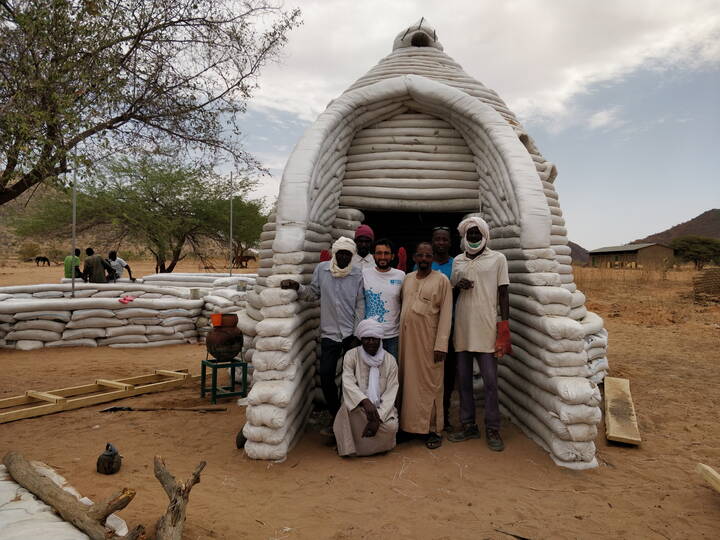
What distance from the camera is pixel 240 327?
217 inches

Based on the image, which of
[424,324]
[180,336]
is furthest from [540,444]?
[180,336]

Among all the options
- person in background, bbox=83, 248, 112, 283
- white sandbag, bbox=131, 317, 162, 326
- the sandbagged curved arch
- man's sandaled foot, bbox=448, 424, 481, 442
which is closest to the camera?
man's sandaled foot, bbox=448, 424, 481, 442

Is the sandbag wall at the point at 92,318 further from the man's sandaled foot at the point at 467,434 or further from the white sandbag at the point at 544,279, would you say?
the white sandbag at the point at 544,279

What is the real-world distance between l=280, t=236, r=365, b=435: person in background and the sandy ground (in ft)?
2.29

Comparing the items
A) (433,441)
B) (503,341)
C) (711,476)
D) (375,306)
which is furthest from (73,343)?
(711,476)

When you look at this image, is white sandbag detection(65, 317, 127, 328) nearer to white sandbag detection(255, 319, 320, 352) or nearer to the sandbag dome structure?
the sandbag dome structure

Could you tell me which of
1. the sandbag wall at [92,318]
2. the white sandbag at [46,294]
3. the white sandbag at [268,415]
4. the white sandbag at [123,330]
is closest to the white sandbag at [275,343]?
the white sandbag at [268,415]

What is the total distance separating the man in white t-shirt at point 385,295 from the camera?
4.06 meters

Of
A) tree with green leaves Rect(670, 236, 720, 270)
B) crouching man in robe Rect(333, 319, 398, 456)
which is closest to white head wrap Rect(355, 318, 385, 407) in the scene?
crouching man in robe Rect(333, 319, 398, 456)

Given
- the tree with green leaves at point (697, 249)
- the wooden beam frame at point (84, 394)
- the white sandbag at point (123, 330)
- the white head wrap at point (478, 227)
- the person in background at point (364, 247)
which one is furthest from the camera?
the tree with green leaves at point (697, 249)

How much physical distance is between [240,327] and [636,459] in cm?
404

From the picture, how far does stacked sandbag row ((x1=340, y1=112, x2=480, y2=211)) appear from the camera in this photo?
514 centimetres

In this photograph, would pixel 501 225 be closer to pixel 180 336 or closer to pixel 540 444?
pixel 540 444

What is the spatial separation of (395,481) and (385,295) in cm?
142
